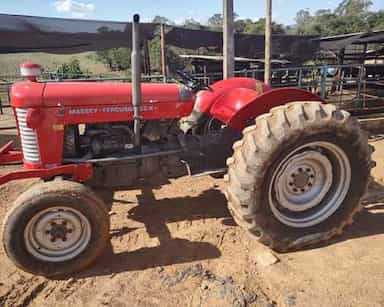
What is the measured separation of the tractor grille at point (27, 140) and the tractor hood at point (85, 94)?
90 mm

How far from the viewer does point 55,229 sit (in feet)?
8.24

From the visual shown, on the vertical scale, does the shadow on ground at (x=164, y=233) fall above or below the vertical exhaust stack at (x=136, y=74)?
below

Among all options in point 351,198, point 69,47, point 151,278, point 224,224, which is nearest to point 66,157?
point 151,278

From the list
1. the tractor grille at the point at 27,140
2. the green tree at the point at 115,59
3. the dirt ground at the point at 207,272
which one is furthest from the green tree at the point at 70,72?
the dirt ground at the point at 207,272

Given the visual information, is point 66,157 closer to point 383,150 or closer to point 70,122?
point 70,122

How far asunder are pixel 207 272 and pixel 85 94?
1.71 meters

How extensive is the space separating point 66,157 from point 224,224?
1566 mm

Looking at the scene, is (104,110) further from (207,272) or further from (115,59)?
(115,59)

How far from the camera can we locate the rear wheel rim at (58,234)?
247cm

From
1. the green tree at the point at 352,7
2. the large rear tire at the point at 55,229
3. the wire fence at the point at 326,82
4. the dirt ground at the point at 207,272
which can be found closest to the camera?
the dirt ground at the point at 207,272

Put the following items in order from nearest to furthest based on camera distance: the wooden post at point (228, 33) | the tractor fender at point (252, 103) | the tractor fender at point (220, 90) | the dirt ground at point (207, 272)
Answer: the dirt ground at point (207, 272) < the tractor fender at point (252, 103) < the tractor fender at point (220, 90) < the wooden post at point (228, 33)

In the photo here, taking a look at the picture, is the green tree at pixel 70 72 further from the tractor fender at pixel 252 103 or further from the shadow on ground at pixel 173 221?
the tractor fender at pixel 252 103

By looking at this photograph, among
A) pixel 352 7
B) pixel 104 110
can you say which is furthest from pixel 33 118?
pixel 352 7

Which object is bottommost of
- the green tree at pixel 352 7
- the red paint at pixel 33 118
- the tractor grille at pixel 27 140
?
the tractor grille at pixel 27 140
